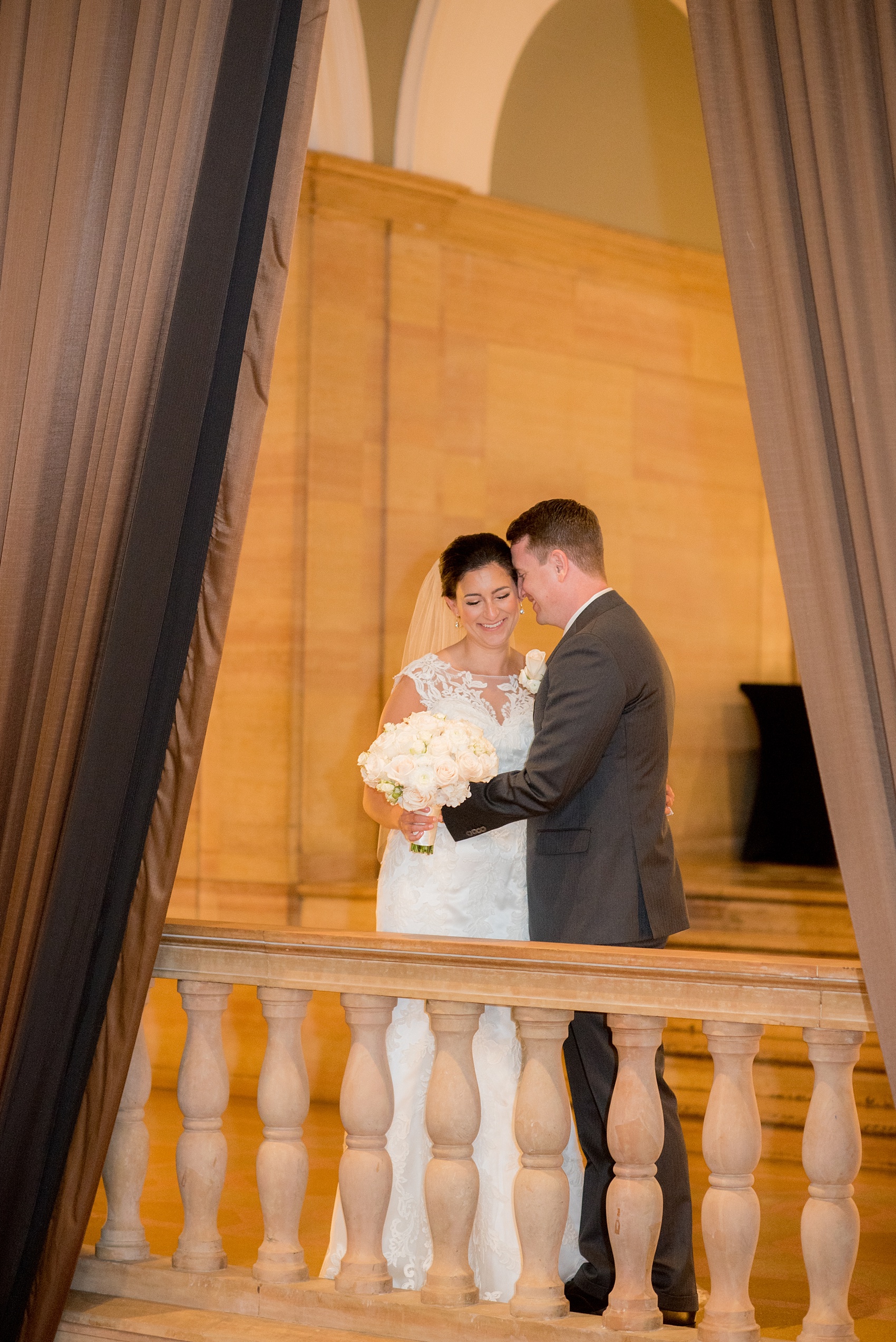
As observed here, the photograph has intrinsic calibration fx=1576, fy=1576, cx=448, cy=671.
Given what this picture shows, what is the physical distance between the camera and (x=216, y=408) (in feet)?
11.4

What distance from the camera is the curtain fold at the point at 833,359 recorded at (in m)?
2.73

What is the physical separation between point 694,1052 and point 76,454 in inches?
174

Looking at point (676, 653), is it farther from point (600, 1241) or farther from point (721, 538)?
point (600, 1241)

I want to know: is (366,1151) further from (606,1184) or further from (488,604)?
(488,604)

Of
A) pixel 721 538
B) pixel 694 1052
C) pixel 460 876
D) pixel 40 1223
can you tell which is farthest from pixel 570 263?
pixel 40 1223

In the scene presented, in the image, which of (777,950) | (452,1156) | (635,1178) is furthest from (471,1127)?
(777,950)

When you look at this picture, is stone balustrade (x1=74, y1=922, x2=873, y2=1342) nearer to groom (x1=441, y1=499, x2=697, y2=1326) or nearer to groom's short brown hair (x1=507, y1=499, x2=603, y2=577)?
groom (x1=441, y1=499, x2=697, y2=1326)

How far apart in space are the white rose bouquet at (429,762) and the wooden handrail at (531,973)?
0.47 m

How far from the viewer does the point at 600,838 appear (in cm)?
380

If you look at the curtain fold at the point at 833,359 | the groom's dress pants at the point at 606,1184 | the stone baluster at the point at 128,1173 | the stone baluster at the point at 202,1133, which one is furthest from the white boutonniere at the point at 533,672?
the curtain fold at the point at 833,359

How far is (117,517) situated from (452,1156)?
1.55 meters

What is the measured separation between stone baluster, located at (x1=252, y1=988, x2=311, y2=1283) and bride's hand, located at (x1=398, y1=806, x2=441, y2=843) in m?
0.61

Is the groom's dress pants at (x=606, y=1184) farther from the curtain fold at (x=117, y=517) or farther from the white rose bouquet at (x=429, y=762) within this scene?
the curtain fold at (x=117, y=517)

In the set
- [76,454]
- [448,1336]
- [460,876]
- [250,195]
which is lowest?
[448,1336]
